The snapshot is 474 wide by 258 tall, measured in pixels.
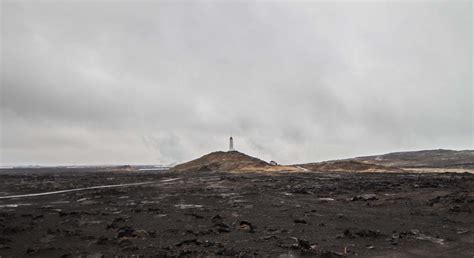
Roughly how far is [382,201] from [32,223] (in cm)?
1939

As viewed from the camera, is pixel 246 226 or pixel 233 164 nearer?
pixel 246 226

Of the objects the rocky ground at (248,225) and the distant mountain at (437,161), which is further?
the distant mountain at (437,161)

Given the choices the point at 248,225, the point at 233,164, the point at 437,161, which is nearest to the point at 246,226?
the point at 248,225

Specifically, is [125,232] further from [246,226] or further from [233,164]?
[233,164]

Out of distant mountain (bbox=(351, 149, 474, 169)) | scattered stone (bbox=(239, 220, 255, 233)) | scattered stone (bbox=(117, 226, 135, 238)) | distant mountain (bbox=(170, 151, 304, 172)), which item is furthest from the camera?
distant mountain (bbox=(351, 149, 474, 169))


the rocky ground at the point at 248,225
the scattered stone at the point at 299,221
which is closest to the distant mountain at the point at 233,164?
the rocky ground at the point at 248,225

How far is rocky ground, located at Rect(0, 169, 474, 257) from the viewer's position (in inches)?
505

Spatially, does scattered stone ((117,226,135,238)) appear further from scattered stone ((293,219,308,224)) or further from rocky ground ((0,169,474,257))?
scattered stone ((293,219,308,224))

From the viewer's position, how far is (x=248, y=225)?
16.5 m

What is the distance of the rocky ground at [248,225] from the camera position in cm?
1284

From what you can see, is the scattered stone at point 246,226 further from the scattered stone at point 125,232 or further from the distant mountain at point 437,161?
the distant mountain at point 437,161

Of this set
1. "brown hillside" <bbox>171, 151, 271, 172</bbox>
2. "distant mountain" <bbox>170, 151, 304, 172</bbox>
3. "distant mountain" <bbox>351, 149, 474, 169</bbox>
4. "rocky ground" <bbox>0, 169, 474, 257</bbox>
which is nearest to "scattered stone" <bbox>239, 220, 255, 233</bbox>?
"rocky ground" <bbox>0, 169, 474, 257</bbox>

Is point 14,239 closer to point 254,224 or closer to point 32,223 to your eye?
point 32,223

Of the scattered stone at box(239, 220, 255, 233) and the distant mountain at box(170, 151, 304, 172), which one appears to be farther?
the distant mountain at box(170, 151, 304, 172)
